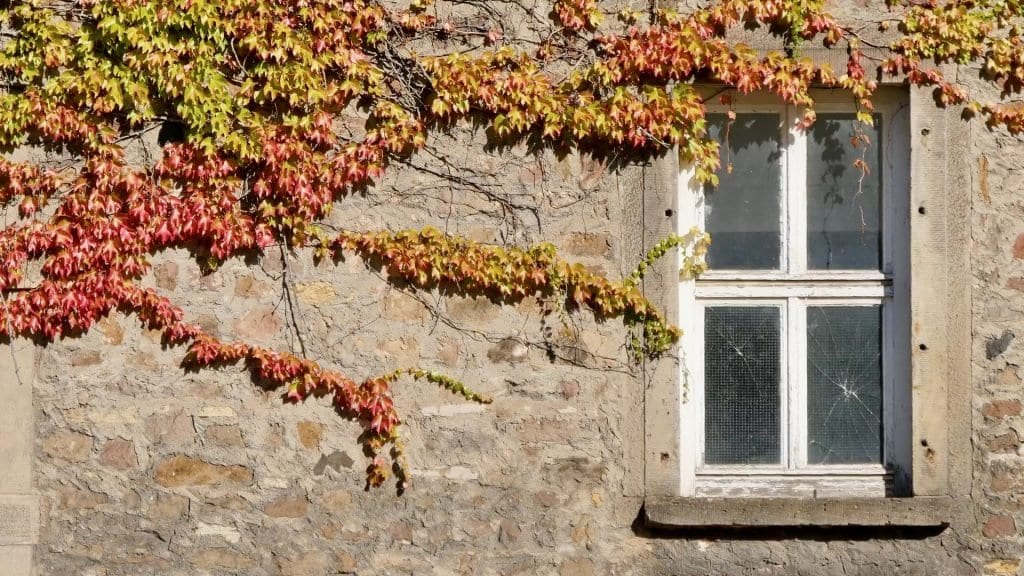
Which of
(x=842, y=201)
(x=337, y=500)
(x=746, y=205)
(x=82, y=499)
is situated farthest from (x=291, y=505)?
(x=842, y=201)

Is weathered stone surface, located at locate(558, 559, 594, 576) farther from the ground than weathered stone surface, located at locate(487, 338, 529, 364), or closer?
closer

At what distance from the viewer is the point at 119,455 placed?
4188 millimetres

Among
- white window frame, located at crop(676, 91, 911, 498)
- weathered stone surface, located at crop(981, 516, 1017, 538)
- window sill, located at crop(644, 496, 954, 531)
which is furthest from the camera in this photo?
white window frame, located at crop(676, 91, 911, 498)

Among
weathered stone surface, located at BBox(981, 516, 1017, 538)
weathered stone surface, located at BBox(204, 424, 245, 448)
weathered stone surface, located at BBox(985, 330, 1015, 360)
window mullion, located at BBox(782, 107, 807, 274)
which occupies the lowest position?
weathered stone surface, located at BBox(981, 516, 1017, 538)

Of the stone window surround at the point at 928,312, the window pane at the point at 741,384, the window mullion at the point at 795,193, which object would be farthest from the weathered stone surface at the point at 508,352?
the window mullion at the point at 795,193

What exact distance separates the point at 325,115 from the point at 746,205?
1845 millimetres

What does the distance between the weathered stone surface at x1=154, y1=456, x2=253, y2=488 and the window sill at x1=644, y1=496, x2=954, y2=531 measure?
1.69 meters

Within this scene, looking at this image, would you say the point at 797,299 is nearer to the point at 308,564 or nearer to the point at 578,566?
the point at 578,566

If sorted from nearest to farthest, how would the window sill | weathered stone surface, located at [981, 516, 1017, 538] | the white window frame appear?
the window sill → weathered stone surface, located at [981, 516, 1017, 538] → the white window frame

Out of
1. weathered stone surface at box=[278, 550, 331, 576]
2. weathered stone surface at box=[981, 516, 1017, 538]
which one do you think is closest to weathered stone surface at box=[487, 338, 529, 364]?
weathered stone surface at box=[278, 550, 331, 576]

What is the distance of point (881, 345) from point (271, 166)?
8.92ft

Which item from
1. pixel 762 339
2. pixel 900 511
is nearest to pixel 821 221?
pixel 762 339

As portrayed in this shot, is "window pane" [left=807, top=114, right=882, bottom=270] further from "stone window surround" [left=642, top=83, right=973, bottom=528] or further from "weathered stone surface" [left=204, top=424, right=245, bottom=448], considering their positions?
"weathered stone surface" [left=204, top=424, right=245, bottom=448]

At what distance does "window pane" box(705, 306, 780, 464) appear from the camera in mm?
4379
